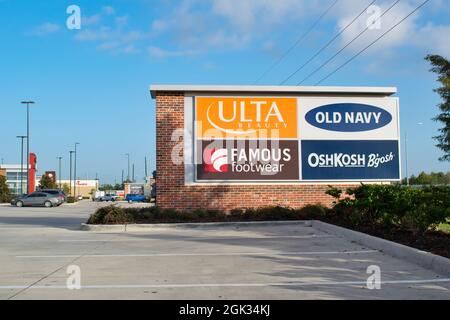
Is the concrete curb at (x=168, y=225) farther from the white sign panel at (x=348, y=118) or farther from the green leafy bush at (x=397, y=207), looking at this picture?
the white sign panel at (x=348, y=118)

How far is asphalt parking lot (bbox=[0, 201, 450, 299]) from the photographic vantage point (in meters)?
7.44

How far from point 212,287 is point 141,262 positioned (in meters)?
2.81

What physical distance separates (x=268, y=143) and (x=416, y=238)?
8.78 m

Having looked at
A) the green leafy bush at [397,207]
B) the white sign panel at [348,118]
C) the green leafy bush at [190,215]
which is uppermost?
the white sign panel at [348,118]

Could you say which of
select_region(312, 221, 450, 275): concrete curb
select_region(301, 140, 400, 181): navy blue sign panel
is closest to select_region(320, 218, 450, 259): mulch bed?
select_region(312, 221, 450, 275): concrete curb

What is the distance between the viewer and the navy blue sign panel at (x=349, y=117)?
1956 centimetres

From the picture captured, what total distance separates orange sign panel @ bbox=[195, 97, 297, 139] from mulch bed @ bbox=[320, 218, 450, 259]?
621 centimetres

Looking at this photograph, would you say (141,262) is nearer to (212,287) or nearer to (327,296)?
(212,287)

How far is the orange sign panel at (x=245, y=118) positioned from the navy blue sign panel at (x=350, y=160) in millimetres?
1081

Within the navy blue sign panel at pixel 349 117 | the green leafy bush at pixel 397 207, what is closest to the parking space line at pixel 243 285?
the green leafy bush at pixel 397 207

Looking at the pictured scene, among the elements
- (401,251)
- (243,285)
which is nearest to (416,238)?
(401,251)

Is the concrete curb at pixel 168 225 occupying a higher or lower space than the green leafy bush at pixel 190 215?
lower

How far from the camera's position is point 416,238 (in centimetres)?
1112

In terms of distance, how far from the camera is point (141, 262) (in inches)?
403
